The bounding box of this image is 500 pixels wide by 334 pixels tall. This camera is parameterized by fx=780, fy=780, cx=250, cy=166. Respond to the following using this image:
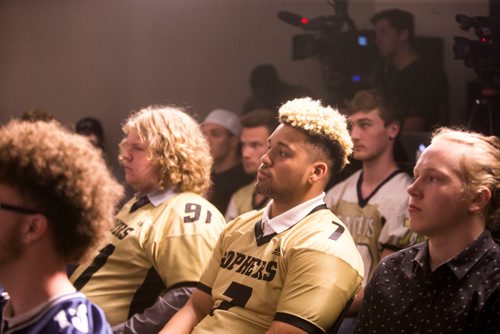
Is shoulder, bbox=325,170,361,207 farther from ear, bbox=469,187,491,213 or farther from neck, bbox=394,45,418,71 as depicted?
ear, bbox=469,187,491,213

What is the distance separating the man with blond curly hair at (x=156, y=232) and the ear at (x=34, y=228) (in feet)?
3.60

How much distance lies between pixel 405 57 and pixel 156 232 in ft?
4.50

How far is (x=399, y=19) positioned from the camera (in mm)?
3410

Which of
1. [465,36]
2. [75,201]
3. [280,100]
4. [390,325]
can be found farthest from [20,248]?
[280,100]

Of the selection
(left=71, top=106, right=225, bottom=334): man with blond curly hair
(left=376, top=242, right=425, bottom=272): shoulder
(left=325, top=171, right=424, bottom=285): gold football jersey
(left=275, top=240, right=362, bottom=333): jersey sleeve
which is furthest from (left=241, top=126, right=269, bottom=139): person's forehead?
(left=376, top=242, right=425, bottom=272): shoulder

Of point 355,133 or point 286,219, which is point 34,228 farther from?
point 355,133

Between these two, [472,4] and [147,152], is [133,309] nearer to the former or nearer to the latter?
[147,152]

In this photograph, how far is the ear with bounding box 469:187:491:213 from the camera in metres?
1.99

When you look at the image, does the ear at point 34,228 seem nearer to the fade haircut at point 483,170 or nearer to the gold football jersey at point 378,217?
the fade haircut at point 483,170

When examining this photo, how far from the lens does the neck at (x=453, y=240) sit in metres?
1.97

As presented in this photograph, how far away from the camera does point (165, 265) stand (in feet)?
8.57

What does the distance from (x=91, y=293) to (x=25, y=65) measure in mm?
2513

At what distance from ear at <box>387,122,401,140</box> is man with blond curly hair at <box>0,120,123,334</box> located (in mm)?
1773

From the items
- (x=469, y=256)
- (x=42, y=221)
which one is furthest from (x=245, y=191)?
(x=42, y=221)
